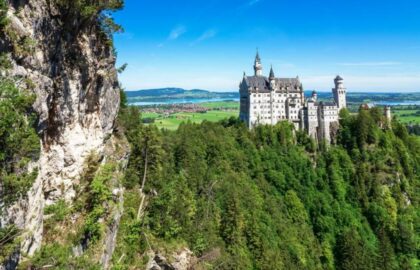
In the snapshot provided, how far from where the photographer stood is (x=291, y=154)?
308 feet

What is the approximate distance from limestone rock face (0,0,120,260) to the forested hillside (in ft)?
35.6

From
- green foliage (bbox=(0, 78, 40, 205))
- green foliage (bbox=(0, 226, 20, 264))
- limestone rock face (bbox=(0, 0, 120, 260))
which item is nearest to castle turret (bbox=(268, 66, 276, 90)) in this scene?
limestone rock face (bbox=(0, 0, 120, 260))

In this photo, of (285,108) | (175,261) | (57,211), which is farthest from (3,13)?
(285,108)

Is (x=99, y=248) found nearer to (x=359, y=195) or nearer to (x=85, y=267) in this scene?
(x=85, y=267)

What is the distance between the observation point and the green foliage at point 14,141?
16.1 m

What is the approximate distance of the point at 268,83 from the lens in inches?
4183

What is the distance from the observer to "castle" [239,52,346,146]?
101625 mm

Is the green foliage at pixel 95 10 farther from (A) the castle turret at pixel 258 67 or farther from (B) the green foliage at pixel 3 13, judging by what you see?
(A) the castle turret at pixel 258 67

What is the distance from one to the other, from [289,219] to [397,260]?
28.6 meters

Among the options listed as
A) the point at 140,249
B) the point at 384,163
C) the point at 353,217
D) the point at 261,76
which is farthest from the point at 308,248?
the point at 261,76

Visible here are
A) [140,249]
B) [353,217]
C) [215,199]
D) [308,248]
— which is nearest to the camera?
[140,249]

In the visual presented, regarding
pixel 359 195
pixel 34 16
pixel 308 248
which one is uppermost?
pixel 34 16

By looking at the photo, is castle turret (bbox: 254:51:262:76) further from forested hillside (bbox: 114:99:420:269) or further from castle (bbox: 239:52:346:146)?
forested hillside (bbox: 114:99:420:269)

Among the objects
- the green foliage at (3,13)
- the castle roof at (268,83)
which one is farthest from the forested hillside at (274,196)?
the green foliage at (3,13)
